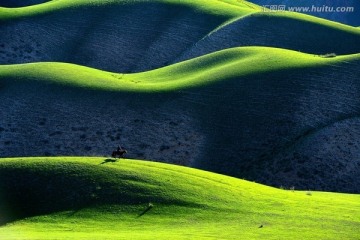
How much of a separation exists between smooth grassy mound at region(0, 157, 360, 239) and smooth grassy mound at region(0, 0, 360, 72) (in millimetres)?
65285

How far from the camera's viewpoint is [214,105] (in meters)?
72.5

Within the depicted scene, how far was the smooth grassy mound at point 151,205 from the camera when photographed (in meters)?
34.8

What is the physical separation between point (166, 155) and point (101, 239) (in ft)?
Result: 111

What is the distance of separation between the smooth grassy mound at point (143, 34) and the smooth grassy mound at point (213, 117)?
28.4 metres

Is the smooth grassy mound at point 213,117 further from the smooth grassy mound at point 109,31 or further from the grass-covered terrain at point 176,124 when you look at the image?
the smooth grassy mound at point 109,31

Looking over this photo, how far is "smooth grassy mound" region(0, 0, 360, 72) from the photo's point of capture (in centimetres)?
11081

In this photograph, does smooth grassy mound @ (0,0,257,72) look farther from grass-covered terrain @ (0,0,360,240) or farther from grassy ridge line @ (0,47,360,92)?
grassy ridge line @ (0,47,360,92)

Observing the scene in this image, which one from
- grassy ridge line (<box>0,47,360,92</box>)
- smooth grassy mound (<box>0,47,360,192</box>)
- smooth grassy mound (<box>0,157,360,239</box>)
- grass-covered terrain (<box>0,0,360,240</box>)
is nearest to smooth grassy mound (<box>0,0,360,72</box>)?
grass-covered terrain (<box>0,0,360,240</box>)

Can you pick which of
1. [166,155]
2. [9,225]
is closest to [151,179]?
[9,225]

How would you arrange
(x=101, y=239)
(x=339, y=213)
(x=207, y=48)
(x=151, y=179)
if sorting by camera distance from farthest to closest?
(x=207, y=48)
(x=151, y=179)
(x=339, y=213)
(x=101, y=239)

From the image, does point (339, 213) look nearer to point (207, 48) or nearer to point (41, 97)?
point (41, 97)

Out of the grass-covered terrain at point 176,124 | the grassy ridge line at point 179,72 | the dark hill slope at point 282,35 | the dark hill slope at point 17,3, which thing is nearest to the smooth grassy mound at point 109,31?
the grass-covered terrain at point 176,124

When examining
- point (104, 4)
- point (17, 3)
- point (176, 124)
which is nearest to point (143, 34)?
point (104, 4)

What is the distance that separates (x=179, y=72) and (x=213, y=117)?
20.6 meters
